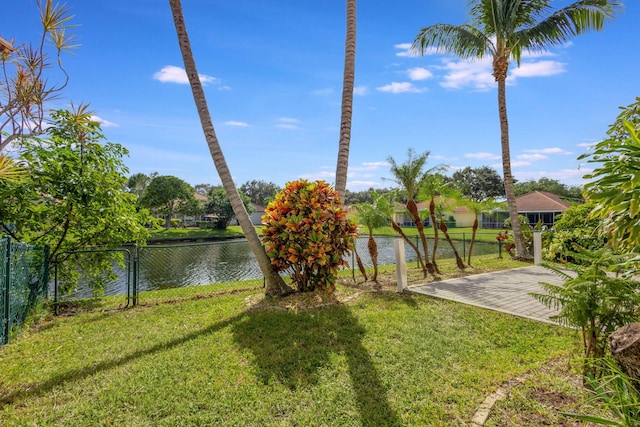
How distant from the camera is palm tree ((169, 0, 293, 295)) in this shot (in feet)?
19.7

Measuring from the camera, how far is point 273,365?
141 inches

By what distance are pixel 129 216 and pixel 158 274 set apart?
6443 mm

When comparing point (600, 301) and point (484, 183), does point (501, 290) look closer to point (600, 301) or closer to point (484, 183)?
point (600, 301)

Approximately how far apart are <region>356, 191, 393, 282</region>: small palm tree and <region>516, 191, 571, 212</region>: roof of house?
1024 inches

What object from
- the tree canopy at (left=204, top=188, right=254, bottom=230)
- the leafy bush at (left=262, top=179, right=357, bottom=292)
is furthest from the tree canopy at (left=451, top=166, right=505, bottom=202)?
the leafy bush at (left=262, top=179, right=357, bottom=292)

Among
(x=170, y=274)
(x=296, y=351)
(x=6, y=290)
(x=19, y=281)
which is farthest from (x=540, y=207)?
(x=6, y=290)

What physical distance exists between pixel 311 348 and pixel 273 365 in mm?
592

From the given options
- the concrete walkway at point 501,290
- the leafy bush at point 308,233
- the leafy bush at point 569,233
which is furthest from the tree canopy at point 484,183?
the leafy bush at point 308,233

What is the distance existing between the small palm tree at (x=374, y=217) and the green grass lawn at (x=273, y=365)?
243 cm

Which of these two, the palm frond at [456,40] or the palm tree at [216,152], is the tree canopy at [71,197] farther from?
the palm frond at [456,40]

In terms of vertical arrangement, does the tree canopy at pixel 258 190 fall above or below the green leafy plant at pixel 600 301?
above

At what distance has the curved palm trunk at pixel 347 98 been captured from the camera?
684 centimetres

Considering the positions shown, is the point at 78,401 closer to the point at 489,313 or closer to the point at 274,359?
the point at 274,359

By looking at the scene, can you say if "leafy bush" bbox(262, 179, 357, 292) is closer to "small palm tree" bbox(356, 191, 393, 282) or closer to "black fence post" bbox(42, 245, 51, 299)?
"small palm tree" bbox(356, 191, 393, 282)
